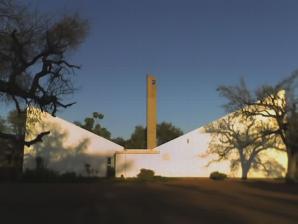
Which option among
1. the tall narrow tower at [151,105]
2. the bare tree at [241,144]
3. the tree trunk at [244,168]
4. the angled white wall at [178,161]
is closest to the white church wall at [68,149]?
the angled white wall at [178,161]

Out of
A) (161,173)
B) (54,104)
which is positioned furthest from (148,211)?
(161,173)

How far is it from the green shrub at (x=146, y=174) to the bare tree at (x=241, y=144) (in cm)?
771

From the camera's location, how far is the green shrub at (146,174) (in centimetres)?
5409

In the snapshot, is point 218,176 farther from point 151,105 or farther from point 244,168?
point 151,105

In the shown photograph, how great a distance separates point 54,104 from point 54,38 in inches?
124

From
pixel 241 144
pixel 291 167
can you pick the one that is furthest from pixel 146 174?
pixel 291 167

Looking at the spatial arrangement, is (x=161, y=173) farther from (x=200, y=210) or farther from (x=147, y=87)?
(x=200, y=210)

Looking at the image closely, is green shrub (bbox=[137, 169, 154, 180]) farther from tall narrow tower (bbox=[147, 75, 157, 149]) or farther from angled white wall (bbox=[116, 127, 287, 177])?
tall narrow tower (bbox=[147, 75, 157, 149])

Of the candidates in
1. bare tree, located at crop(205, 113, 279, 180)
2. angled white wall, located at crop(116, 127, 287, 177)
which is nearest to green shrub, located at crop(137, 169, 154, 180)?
angled white wall, located at crop(116, 127, 287, 177)

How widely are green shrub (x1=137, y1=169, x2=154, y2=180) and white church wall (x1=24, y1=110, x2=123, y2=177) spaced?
5036 millimetres

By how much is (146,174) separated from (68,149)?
997 centimetres

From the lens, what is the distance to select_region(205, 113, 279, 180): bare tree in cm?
5944

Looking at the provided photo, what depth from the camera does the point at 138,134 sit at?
316 feet

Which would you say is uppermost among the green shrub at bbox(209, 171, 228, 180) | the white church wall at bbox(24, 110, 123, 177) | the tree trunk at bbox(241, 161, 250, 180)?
the white church wall at bbox(24, 110, 123, 177)
